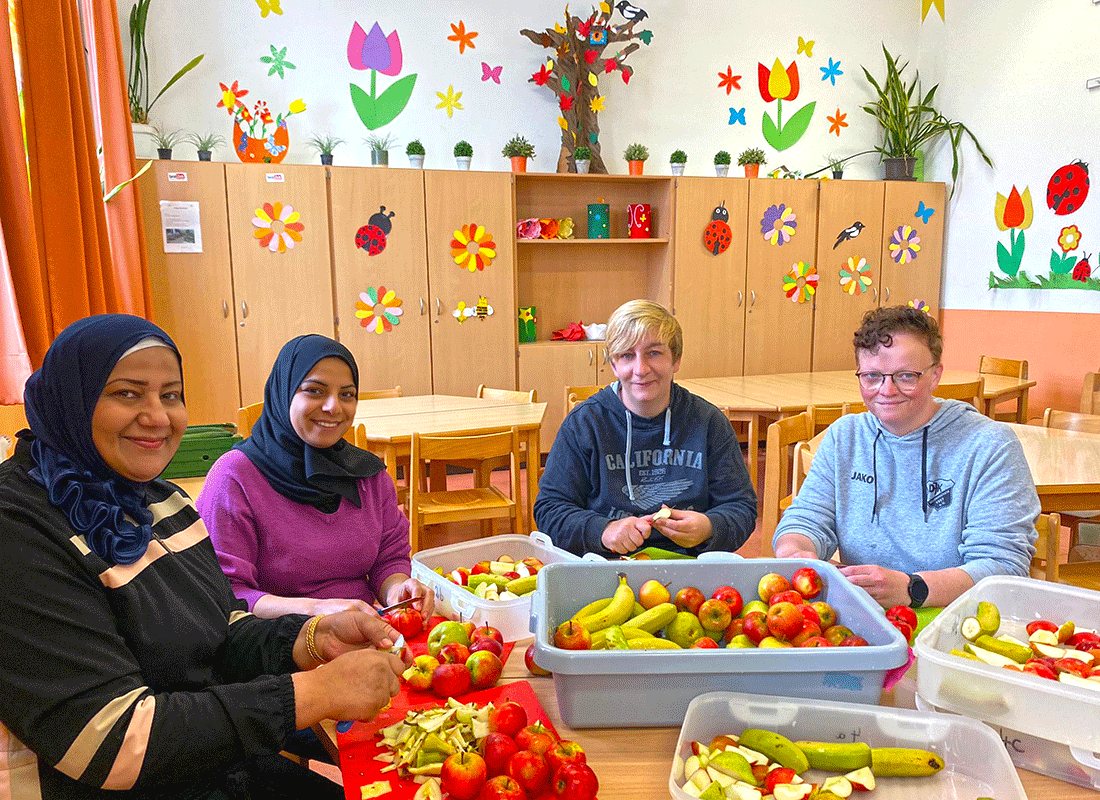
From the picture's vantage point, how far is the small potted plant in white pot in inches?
236

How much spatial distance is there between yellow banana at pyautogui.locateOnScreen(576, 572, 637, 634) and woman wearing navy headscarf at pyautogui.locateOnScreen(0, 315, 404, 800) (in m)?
0.31

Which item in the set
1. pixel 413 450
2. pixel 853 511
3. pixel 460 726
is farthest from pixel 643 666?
pixel 413 450

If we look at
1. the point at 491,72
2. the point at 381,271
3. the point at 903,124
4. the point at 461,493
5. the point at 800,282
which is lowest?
the point at 461,493

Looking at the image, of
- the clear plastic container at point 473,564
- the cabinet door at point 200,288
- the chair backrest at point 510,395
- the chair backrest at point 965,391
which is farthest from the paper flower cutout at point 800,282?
the clear plastic container at point 473,564

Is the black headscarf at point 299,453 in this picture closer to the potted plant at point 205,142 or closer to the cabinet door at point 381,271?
the cabinet door at point 381,271

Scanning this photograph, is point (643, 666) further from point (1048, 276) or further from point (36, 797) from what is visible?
point (1048, 276)

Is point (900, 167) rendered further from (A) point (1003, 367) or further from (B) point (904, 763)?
(B) point (904, 763)

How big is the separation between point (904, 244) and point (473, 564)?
227 inches

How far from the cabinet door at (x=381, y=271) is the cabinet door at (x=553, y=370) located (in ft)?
2.49

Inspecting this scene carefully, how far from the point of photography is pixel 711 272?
5922mm

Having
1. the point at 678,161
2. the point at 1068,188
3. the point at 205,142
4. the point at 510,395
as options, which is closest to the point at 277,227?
the point at 205,142

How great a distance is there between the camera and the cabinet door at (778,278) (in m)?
5.98

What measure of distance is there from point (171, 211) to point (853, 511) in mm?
4435

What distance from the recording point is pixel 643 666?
42.0 inches
